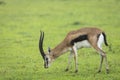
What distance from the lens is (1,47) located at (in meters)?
16.8

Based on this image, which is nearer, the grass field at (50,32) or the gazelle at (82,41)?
the gazelle at (82,41)

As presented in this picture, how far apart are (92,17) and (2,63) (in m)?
11.1

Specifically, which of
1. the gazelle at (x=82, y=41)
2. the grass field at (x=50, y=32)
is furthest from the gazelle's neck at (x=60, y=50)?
the grass field at (x=50, y=32)

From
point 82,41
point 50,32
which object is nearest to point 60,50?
point 82,41

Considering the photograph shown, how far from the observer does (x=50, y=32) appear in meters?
20.1

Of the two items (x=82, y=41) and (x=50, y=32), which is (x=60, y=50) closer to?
(x=82, y=41)

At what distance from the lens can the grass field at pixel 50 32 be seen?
12289 mm

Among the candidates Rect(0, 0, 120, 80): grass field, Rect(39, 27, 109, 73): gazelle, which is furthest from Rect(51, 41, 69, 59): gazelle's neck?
Rect(0, 0, 120, 80): grass field

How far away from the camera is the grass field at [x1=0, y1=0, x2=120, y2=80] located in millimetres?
12289

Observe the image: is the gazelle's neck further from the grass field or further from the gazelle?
the grass field

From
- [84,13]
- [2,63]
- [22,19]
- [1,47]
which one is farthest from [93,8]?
[2,63]

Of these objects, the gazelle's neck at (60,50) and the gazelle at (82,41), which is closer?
the gazelle at (82,41)

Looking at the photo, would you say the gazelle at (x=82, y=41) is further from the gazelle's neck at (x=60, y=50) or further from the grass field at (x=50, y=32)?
the grass field at (x=50, y=32)

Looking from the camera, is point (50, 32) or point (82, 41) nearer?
point (82, 41)
